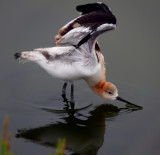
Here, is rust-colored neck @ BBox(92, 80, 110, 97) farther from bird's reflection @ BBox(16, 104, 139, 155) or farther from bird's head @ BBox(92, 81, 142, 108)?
bird's reflection @ BBox(16, 104, 139, 155)

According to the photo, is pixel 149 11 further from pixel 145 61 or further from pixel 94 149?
pixel 94 149

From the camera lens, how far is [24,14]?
25.8 ft

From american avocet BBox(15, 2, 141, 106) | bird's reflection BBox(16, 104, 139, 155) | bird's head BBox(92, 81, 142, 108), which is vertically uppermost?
american avocet BBox(15, 2, 141, 106)

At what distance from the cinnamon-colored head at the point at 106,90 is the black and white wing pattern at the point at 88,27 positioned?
2.88 ft

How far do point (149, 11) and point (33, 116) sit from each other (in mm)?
3555

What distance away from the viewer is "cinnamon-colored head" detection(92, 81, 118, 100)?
6203 millimetres

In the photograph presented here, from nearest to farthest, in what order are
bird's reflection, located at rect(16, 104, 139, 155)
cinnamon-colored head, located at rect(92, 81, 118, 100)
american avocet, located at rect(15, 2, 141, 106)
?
bird's reflection, located at rect(16, 104, 139, 155) < american avocet, located at rect(15, 2, 141, 106) < cinnamon-colored head, located at rect(92, 81, 118, 100)

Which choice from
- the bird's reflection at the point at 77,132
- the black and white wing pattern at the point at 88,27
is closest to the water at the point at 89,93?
the bird's reflection at the point at 77,132

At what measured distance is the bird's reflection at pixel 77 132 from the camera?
17.3 ft

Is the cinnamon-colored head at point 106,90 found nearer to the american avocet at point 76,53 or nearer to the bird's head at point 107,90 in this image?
the bird's head at point 107,90

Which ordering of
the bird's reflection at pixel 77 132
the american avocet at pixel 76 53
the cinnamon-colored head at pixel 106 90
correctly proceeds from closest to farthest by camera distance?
the bird's reflection at pixel 77 132
the american avocet at pixel 76 53
the cinnamon-colored head at pixel 106 90

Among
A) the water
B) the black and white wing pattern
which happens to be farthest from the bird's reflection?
the black and white wing pattern

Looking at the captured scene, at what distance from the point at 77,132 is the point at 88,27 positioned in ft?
4.84

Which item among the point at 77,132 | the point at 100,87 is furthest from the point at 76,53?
the point at 77,132
